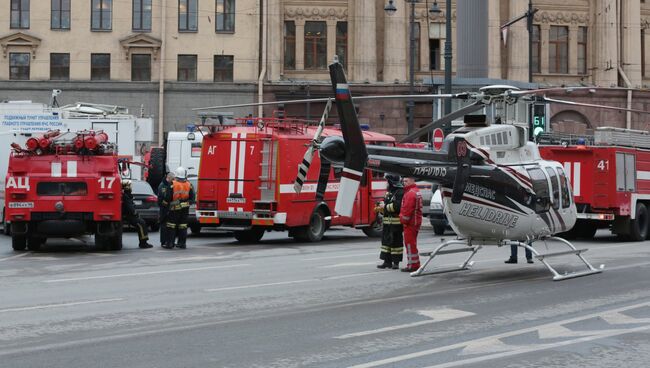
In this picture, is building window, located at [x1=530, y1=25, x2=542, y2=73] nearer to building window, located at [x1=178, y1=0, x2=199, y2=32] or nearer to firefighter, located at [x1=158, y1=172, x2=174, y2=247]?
building window, located at [x1=178, y1=0, x2=199, y2=32]

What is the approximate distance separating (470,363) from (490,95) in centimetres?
795

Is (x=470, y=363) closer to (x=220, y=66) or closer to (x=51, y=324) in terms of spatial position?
(x=51, y=324)

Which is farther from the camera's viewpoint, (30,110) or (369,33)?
(369,33)

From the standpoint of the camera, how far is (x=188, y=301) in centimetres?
1373

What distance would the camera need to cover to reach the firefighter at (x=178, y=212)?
23.8m

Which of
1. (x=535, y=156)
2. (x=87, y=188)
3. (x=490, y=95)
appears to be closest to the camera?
(x=490, y=95)

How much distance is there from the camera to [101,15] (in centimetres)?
5128

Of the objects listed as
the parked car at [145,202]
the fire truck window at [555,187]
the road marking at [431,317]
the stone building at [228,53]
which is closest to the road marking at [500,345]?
the road marking at [431,317]

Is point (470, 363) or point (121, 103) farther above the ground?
point (121, 103)

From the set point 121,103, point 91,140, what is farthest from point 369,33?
point 91,140

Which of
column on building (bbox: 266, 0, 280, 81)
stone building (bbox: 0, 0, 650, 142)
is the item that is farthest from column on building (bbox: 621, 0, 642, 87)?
column on building (bbox: 266, 0, 280, 81)

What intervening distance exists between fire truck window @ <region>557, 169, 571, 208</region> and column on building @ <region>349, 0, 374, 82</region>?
33.1 metres

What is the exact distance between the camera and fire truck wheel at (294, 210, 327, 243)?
→ 86.2 feet

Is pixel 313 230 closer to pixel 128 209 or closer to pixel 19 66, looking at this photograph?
pixel 128 209
